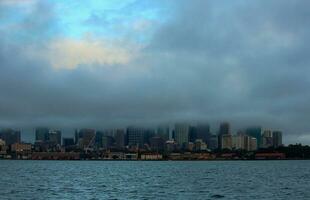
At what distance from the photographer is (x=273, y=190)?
8681 cm

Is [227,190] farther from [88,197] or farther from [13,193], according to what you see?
[13,193]

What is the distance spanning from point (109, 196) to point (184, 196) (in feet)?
29.5

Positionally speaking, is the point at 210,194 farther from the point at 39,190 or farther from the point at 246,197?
the point at 39,190

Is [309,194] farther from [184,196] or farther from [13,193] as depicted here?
[13,193]

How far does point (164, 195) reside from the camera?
253 ft

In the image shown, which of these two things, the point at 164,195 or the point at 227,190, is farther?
the point at 227,190

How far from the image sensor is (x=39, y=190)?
278ft

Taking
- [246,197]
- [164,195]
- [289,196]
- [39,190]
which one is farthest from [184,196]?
[39,190]

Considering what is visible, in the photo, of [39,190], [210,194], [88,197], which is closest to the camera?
[88,197]

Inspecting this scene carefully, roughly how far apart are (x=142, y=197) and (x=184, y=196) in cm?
521

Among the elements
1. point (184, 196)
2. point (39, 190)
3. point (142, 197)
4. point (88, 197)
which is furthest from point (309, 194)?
point (39, 190)

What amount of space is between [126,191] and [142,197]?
35.0 ft

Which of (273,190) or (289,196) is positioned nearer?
(289,196)

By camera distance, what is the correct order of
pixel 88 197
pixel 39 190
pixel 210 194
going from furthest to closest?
pixel 39 190 < pixel 210 194 < pixel 88 197
